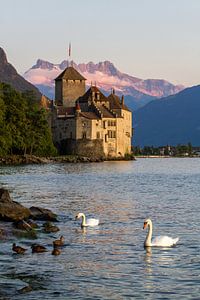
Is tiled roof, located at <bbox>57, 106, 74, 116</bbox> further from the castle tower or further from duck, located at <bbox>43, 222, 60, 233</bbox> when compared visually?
duck, located at <bbox>43, 222, 60, 233</bbox>

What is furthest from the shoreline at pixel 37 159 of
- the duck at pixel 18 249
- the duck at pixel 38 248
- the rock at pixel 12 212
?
the duck at pixel 18 249

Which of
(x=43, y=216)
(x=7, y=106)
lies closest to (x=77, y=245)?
(x=43, y=216)

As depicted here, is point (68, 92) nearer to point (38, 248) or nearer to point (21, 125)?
point (21, 125)

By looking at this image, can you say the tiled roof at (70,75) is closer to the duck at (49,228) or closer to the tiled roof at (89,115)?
the tiled roof at (89,115)

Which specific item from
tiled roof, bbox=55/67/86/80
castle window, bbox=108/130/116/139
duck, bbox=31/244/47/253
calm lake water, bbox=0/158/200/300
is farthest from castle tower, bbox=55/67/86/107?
duck, bbox=31/244/47/253

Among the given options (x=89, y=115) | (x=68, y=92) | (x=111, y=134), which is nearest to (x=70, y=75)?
(x=68, y=92)

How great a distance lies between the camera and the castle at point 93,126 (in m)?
137

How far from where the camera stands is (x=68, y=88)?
515 ft

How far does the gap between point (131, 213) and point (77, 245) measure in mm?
11584

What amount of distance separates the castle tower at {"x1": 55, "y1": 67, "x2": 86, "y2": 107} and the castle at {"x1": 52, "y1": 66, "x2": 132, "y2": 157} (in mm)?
1201

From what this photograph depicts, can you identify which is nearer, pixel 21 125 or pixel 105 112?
pixel 21 125

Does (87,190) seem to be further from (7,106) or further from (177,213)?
(7,106)

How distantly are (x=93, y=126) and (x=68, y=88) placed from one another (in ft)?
78.1

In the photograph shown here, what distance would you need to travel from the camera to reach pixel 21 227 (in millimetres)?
26656
